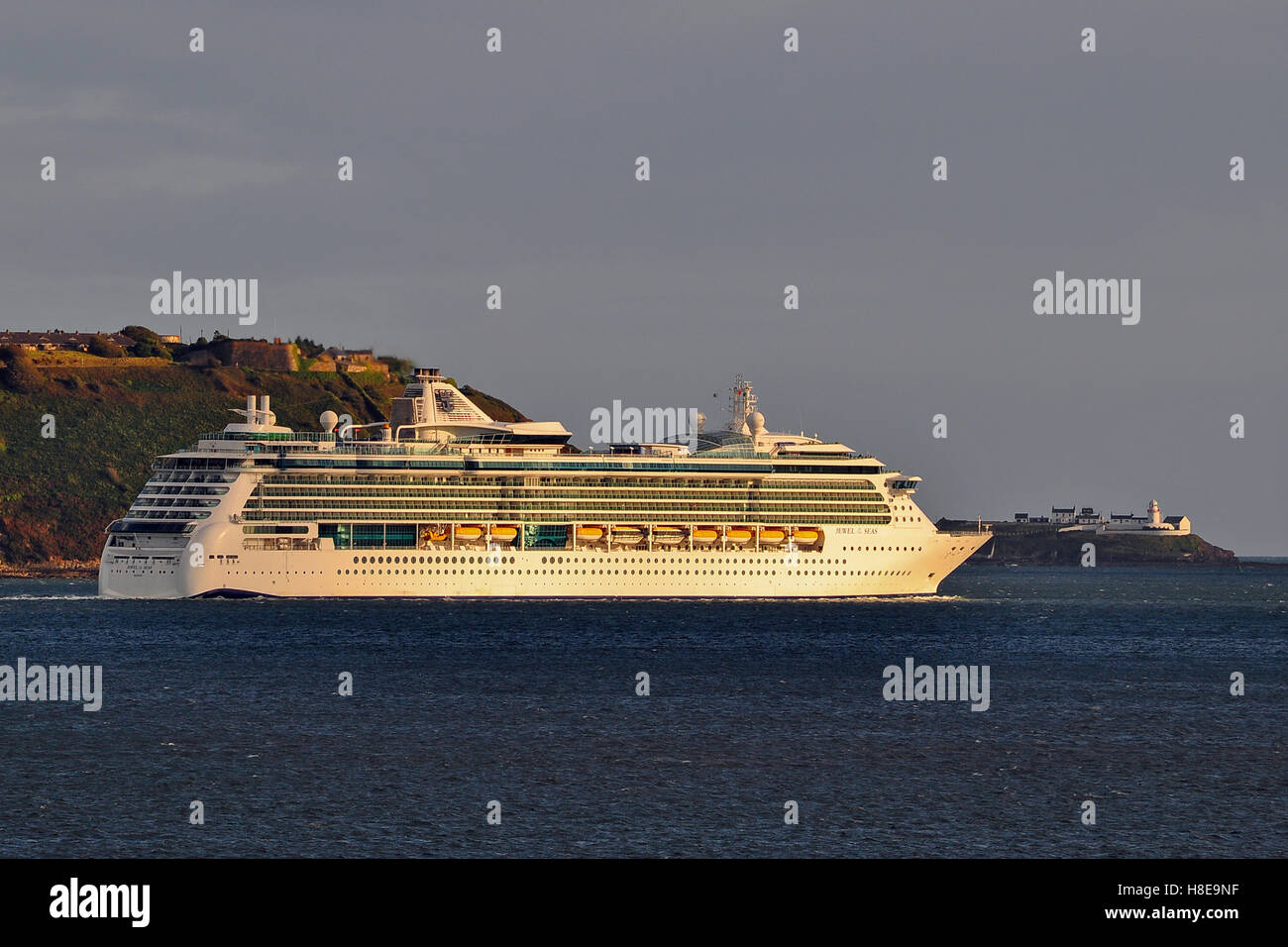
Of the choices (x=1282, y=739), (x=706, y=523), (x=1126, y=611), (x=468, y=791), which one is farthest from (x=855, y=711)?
(x=1126, y=611)

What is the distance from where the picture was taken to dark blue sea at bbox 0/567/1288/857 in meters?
36.1

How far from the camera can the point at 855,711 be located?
5719 centimetres

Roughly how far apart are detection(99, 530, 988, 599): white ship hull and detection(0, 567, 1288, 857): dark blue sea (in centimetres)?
1658

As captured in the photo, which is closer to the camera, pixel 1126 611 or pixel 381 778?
pixel 381 778

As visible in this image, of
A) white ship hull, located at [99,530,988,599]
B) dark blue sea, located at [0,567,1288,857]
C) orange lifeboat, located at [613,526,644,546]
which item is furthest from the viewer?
orange lifeboat, located at [613,526,644,546]

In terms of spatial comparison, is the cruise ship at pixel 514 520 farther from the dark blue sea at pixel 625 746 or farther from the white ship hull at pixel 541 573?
the dark blue sea at pixel 625 746

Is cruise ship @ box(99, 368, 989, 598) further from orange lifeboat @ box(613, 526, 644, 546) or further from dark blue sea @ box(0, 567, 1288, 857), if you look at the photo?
dark blue sea @ box(0, 567, 1288, 857)

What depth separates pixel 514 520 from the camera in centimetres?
11506

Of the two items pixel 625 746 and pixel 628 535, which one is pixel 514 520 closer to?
pixel 628 535

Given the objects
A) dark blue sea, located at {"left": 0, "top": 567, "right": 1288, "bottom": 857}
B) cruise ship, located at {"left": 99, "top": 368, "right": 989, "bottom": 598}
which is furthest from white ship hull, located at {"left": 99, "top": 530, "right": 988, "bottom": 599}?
dark blue sea, located at {"left": 0, "top": 567, "right": 1288, "bottom": 857}

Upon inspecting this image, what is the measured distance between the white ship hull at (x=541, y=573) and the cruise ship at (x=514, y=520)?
0.10 meters

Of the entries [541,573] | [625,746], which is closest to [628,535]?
[541,573]
